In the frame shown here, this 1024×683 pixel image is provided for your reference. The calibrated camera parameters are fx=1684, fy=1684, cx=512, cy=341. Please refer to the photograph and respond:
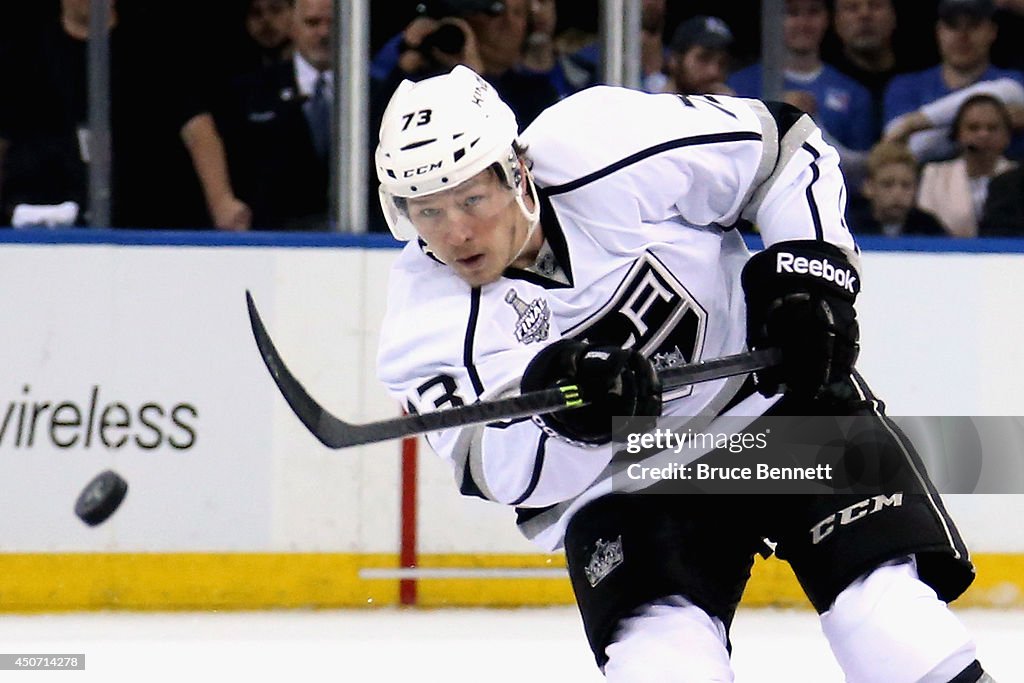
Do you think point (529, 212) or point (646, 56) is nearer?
point (529, 212)

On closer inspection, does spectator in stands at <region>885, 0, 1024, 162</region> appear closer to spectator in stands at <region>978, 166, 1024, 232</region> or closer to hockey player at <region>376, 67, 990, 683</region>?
spectator in stands at <region>978, 166, 1024, 232</region>

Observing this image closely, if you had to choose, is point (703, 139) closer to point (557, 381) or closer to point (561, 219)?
point (561, 219)

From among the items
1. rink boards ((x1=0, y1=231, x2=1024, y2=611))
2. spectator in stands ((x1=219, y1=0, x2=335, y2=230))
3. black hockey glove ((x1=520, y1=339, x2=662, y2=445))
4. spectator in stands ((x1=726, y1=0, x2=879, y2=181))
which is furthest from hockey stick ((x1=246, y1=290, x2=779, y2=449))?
spectator in stands ((x1=726, y1=0, x2=879, y2=181))

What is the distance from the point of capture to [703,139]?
2.43 metres

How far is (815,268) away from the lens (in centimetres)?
233

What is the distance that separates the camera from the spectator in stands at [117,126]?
461cm

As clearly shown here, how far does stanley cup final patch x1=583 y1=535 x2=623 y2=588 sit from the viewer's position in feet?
7.70

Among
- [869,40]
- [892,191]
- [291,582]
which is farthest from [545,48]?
[291,582]

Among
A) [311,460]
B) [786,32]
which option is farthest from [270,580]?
[786,32]

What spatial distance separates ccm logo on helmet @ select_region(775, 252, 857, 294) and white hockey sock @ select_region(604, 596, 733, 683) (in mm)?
478

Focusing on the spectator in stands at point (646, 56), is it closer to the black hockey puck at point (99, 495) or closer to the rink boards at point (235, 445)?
the rink boards at point (235, 445)

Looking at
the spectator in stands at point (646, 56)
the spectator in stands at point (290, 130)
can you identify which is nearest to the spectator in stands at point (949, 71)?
the spectator in stands at point (646, 56)

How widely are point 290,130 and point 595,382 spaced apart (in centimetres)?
276

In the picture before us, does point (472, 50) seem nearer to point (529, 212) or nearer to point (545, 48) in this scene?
point (545, 48)
